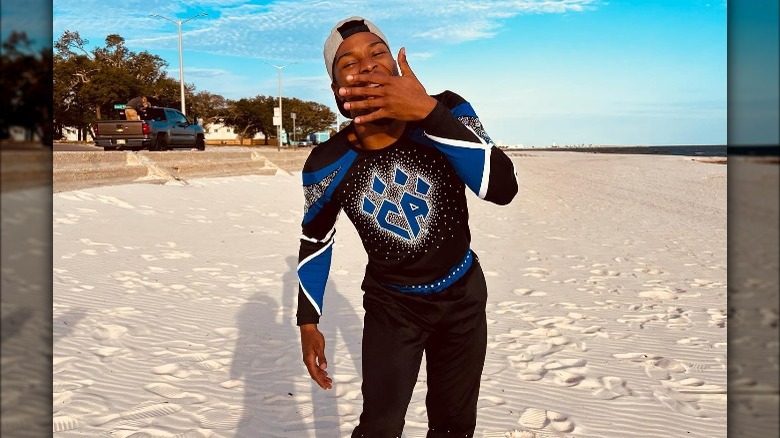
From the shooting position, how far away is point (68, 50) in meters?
55.8

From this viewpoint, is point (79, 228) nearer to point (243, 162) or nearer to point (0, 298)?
point (0, 298)

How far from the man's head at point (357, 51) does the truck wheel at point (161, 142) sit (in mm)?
21848

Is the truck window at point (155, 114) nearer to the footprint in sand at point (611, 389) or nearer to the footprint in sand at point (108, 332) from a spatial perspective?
the footprint in sand at point (108, 332)

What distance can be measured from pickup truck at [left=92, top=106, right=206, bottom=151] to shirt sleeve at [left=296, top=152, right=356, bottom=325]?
68.2ft

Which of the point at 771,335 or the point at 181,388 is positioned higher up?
the point at 771,335

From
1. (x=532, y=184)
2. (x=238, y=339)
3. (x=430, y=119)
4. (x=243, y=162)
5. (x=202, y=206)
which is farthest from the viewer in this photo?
(x=532, y=184)

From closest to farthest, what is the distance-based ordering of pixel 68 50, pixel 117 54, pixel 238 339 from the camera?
pixel 238 339, pixel 68 50, pixel 117 54

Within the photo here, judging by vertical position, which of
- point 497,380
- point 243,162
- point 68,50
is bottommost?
point 497,380

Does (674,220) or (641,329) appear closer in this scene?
(641,329)

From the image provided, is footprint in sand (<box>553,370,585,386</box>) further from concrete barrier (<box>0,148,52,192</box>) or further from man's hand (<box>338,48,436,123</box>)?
concrete barrier (<box>0,148,52,192</box>)

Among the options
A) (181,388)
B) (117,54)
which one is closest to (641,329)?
(181,388)

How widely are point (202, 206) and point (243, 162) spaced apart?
8.76 meters

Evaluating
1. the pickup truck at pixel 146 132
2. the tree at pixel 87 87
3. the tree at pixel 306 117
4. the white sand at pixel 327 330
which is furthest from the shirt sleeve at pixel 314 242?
the tree at pixel 306 117

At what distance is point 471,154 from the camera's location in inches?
77.5
